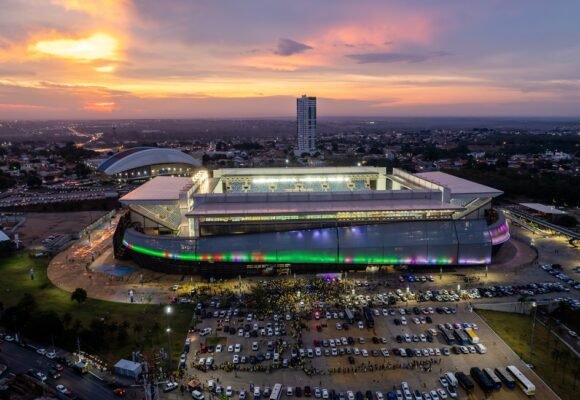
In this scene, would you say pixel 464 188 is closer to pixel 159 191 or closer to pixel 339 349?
pixel 339 349

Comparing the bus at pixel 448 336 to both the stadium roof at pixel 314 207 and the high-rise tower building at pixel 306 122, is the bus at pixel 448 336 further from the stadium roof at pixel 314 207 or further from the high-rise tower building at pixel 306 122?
the high-rise tower building at pixel 306 122

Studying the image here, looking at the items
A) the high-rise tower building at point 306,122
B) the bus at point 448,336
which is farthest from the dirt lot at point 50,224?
the high-rise tower building at point 306,122

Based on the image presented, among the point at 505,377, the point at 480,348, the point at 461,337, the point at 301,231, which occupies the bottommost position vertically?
the point at 505,377

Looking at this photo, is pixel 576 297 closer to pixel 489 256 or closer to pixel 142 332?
pixel 489 256

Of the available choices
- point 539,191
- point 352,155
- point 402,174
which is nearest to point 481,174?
point 539,191

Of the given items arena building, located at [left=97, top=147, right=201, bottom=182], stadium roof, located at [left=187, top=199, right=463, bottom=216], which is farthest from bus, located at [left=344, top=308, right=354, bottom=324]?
arena building, located at [left=97, top=147, right=201, bottom=182]

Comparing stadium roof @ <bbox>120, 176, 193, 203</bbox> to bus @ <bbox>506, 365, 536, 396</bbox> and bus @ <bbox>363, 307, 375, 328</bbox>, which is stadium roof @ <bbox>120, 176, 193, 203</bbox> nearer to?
bus @ <bbox>363, 307, 375, 328</bbox>

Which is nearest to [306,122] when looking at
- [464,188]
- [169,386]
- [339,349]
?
[464,188]
